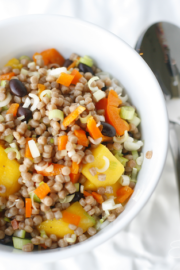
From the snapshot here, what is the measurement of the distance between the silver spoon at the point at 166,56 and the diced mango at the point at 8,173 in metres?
1.62

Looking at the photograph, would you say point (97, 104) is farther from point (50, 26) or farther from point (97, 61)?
point (50, 26)

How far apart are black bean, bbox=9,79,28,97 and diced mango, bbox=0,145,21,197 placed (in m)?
0.44

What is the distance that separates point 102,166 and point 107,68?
93cm

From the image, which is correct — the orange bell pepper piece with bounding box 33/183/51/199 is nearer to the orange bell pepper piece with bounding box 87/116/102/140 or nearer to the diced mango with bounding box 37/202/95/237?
the diced mango with bounding box 37/202/95/237

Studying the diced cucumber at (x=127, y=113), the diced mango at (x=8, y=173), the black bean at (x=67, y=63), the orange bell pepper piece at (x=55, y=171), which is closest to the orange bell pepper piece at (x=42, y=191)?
the orange bell pepper piece at (x=55, y=171)

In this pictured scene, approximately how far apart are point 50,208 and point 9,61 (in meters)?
1.35

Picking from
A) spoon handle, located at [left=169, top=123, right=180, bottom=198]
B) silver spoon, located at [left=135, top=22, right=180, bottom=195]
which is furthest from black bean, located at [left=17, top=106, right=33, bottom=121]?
spoon handle, located at [left=169, top=123, right=180, bottom=198]

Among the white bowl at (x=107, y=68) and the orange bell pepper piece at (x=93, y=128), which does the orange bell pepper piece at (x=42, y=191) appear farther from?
the orange bell pepper piece at (x=93, y=128)

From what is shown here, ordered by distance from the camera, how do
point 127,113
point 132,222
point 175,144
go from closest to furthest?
point 127,113 < point 132,222 < point 175,144

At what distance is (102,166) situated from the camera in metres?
1.80

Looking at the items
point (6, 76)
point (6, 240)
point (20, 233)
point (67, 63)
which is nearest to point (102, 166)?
point (20, 233)

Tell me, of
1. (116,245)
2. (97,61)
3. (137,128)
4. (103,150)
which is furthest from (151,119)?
(116,245)

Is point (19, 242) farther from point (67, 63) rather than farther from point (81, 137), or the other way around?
point (67, 63)

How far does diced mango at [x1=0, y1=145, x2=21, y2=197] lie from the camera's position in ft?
5.82
